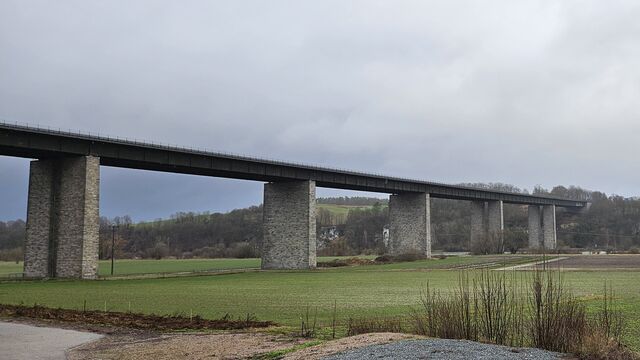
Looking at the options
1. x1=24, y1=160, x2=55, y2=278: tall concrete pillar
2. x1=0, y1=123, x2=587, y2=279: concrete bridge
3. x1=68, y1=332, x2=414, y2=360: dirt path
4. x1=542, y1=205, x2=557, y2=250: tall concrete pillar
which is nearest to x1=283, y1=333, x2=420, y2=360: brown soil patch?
x1=68, y1=332, x2=414, y2=360: dirt path

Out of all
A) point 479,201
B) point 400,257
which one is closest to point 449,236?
point 479,201

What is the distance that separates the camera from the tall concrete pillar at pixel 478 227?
437ft

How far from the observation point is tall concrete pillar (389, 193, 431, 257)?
109 m

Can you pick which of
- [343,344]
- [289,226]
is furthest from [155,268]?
[343,344]

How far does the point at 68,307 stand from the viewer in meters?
33.5

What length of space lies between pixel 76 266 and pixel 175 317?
39628mm

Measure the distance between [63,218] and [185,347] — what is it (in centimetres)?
5029

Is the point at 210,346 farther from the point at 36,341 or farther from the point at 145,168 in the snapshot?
the point at 145,168

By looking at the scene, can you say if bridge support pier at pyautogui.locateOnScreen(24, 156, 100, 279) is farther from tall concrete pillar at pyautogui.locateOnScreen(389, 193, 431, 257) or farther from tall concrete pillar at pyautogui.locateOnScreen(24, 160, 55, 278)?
tall concrete pillar at pyautogui.locateOnScreen(389, 193, 431, 257)

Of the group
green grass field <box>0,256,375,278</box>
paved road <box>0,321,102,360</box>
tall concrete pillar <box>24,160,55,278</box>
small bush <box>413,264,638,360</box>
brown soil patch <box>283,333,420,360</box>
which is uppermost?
tall concrete pillar <box>24,160,55,278</box>

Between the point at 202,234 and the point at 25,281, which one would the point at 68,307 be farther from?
the point at 202,234

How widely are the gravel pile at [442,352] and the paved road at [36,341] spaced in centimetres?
894

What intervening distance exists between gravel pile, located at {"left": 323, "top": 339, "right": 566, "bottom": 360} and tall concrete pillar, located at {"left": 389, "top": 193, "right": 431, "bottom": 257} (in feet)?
311

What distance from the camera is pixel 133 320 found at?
1035 inches
